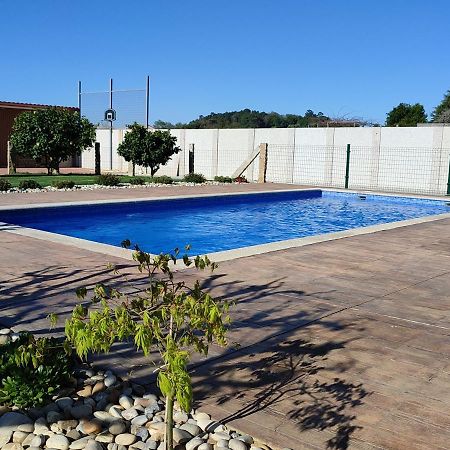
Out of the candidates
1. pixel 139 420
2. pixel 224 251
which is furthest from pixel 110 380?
pixel 224 251

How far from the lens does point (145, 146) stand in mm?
21609

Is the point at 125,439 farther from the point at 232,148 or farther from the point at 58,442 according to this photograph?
the point at 232,148

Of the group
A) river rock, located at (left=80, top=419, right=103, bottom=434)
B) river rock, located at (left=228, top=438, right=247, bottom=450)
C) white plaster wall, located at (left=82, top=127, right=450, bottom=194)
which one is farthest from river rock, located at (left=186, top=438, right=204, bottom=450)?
white plaster wall, located at (left=82, top=127, right=450, bottom=194)

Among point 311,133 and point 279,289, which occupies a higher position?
point 311,133

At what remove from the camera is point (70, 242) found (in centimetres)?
796

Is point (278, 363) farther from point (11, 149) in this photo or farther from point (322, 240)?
point (11, 149)

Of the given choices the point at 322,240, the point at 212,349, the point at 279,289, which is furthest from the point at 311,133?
the point at 212,349

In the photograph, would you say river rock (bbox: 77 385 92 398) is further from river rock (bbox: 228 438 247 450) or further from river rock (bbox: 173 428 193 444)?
river rock (bbox: 228 438 247 450)

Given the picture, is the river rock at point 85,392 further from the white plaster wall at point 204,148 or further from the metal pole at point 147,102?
the metal pole at point 147,102

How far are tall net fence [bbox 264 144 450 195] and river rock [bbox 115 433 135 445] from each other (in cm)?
1792

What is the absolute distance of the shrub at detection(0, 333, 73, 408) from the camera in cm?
292

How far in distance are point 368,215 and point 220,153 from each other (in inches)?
429

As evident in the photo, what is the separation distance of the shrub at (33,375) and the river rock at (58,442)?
1.16ft

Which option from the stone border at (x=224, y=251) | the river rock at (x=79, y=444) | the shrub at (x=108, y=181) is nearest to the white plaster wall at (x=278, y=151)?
the shrub at (x=108, y=181)
